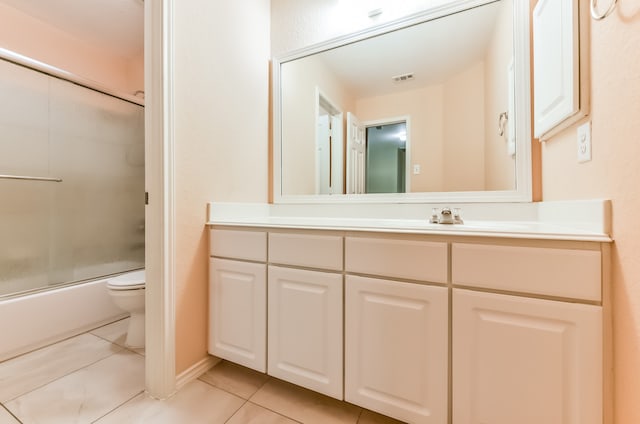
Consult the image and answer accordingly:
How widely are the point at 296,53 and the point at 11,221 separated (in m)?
2.25

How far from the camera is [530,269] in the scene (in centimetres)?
74

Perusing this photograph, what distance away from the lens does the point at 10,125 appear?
1.76m

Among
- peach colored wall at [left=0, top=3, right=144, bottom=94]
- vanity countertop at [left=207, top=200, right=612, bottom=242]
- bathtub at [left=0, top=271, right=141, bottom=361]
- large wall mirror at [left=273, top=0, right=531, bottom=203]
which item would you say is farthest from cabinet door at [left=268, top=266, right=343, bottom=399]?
peach colored wall at [left=0, top=3, right=144, bottom=94]

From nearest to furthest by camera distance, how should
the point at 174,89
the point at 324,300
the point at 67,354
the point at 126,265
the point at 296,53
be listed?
the point at 324,300
the point at 174,89
the point at 67,354
the point at 296,53
the point at 126,265

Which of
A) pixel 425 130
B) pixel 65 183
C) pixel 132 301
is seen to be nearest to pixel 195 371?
pixel 132 301

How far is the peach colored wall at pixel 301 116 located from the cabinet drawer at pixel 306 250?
0.63 meters

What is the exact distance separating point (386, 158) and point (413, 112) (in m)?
0.28

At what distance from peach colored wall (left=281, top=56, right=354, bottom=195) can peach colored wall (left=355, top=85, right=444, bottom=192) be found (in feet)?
1.53

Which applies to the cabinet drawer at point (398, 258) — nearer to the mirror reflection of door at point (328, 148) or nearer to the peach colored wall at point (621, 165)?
the peach colored wall at point (621, 165)

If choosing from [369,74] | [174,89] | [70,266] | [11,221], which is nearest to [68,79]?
[11,221]

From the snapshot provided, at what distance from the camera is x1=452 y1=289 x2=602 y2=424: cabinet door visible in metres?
0.68

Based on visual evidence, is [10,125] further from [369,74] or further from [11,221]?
[369,74]

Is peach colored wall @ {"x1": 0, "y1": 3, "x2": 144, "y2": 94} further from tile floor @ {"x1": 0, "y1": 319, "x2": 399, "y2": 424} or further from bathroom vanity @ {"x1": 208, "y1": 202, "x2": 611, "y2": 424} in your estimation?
bathroom vanity @ {"x1": 208, "y1": 202, "x2": 611, "y2": 424}

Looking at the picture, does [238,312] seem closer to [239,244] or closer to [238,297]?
[238,297]
